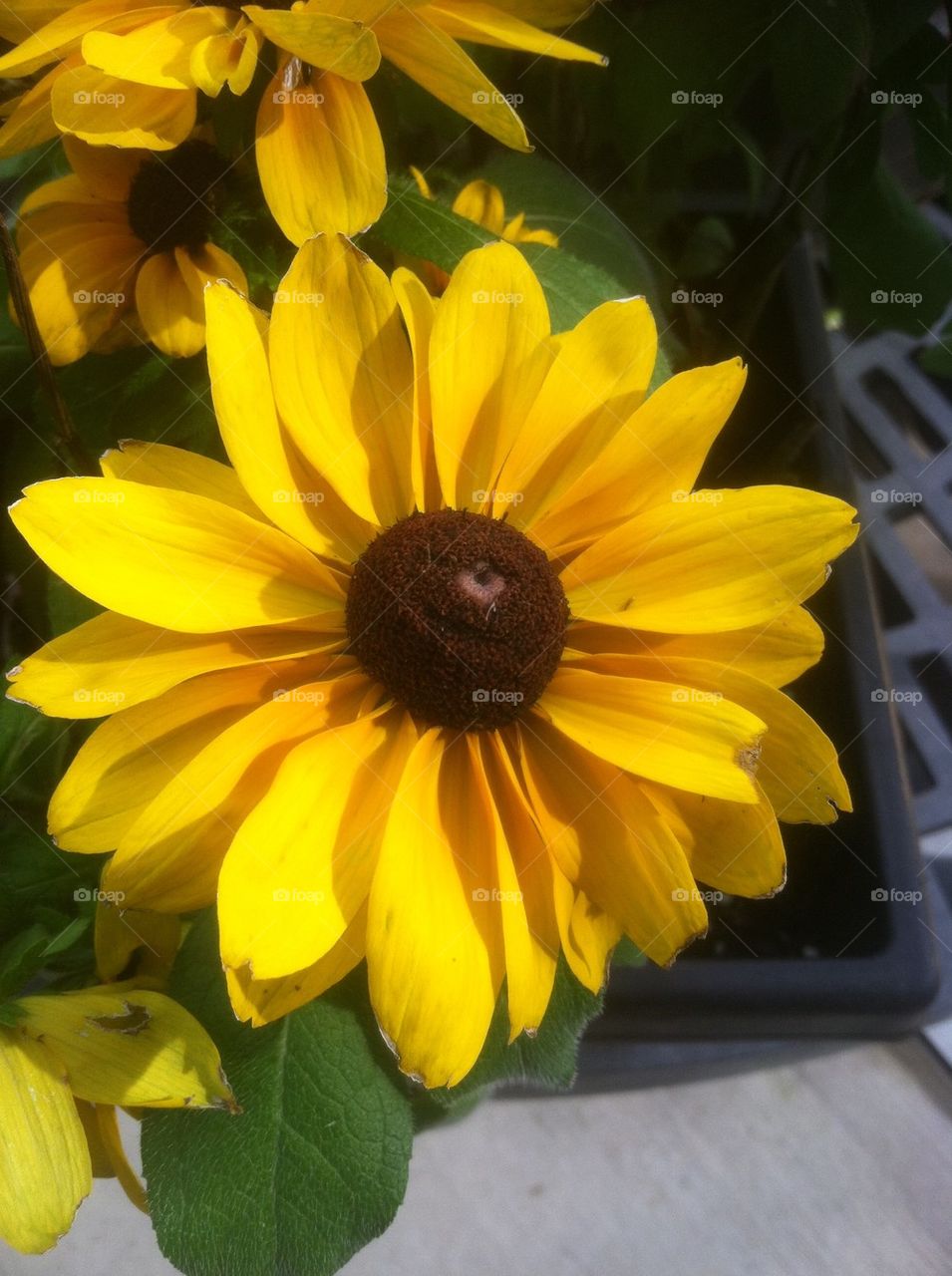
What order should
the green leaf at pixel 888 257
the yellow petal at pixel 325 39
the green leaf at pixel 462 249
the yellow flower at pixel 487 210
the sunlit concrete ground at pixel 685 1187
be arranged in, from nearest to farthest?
the yellow petal at pixel 325 39 → the green leaf at pixel 462 249 → the yellow flower at pixel 487 210 → the green leaf at pixel 888 257 → the sunlit concrete ground at pixel 685 1187

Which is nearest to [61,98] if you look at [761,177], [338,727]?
[338,727]

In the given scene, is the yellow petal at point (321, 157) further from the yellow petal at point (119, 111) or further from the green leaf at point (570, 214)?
the green leaf at point (570, 214)

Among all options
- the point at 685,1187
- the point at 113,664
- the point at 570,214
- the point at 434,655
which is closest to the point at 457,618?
the point at 434,655

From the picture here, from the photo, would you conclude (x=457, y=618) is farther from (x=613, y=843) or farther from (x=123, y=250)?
(x=123, y=250)

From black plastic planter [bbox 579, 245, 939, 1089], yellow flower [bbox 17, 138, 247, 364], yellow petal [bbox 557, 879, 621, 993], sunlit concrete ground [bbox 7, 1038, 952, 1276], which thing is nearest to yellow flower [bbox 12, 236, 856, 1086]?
yellow petal [bbox 557, 879, 621, 993]

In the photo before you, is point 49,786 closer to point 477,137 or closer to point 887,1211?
point 477,137

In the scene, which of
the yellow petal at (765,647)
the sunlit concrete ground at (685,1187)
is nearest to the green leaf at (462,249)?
the yellow petal at (765,647)

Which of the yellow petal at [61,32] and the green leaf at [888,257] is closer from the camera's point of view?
the yellow petal at [61,32]
